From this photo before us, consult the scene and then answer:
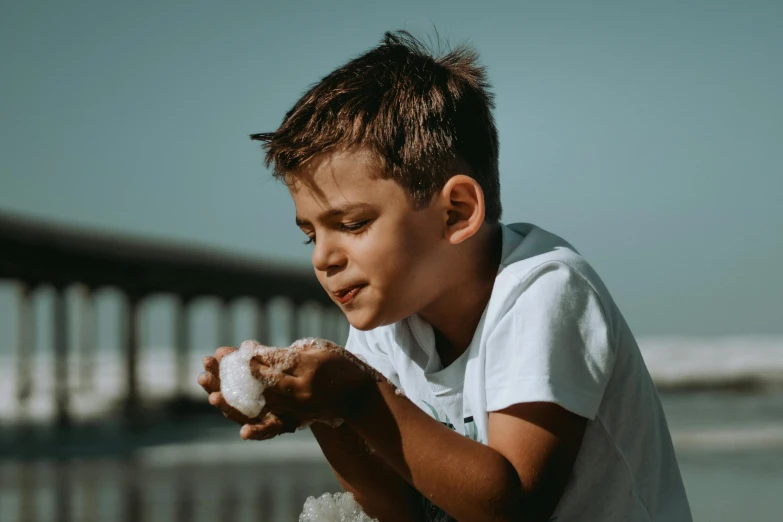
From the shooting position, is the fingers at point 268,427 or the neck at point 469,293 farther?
the neck at point 469,293

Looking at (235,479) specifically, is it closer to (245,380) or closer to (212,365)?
(212,365)

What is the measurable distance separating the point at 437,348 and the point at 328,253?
0.52 m

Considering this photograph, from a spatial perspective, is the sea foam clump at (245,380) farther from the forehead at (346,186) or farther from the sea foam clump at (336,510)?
the sea foam clump at (336,510)

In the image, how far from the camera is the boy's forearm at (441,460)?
6.45 ft

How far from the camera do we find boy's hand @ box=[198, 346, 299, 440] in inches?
79.6

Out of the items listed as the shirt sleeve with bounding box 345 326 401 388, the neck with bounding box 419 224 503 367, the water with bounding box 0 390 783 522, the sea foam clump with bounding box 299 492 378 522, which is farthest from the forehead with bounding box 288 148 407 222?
the water with bounding box 0 390 783 522

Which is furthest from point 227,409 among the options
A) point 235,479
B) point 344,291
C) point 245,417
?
point 235,479

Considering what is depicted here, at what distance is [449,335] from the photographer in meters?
2.56

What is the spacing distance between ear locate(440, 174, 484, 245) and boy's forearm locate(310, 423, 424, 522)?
56cm

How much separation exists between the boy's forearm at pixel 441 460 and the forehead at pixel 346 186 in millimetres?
433

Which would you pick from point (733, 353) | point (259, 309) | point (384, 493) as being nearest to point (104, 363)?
point (259, 309)

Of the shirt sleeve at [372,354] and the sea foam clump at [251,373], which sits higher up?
the sea foam clump at [251,373]

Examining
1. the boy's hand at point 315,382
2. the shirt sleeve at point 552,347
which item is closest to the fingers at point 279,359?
the boy's hand at point 315,382

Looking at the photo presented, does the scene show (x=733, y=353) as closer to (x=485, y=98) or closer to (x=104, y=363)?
(x=104, y=363)
